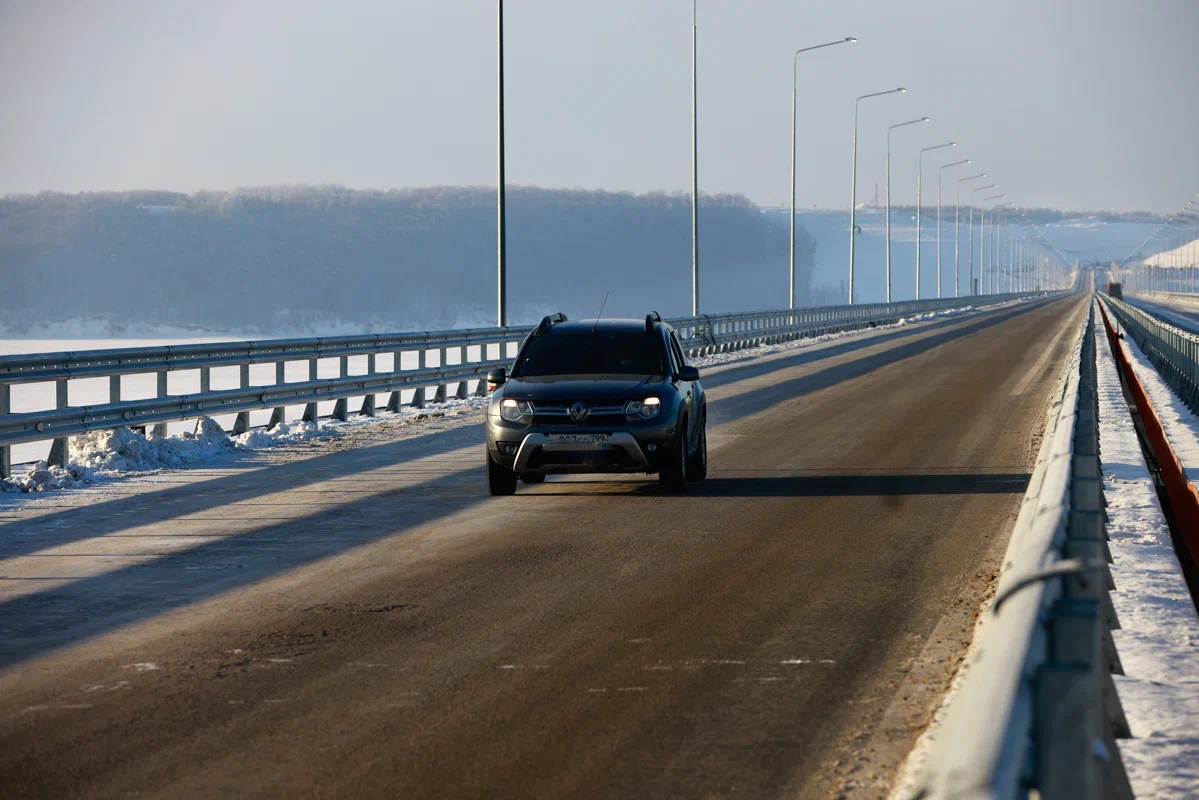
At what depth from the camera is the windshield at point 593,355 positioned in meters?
15.2

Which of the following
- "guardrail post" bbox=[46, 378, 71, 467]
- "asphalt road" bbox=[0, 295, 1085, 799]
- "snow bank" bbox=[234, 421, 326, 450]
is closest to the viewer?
"asphalt road" bbox=[0, 295, 1085, 799]

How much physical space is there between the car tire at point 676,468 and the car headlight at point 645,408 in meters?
0.31

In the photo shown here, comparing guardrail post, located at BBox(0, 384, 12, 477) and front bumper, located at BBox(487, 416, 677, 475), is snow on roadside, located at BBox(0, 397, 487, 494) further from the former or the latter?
front bumper, located at BBox(487, 416, 677, 475)

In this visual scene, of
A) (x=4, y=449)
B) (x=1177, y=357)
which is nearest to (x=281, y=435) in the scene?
(x=4, y=449)

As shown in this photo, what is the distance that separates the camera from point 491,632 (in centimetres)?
828

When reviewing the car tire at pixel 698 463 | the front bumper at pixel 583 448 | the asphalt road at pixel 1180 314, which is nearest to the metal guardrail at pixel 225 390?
the front bumper at pixel 583 448

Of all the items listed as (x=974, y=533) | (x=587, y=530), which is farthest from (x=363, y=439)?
(x=974, y=533)

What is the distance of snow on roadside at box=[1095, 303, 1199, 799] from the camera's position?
5.59 m

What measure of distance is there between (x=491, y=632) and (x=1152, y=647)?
10.3 feet

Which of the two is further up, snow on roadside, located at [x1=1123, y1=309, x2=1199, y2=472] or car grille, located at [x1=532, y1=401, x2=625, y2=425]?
car grille, located at [x1=532, y1=401, x2=625, y2=425]

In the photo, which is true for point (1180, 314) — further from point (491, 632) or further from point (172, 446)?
point (491, 632)

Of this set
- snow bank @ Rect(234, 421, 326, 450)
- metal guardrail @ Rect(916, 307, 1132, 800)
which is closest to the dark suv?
snow bank @ Rect(234, 421, 326, 450)

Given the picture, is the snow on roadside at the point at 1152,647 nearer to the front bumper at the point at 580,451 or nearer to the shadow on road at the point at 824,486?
the shadow on road at the point at 824,486

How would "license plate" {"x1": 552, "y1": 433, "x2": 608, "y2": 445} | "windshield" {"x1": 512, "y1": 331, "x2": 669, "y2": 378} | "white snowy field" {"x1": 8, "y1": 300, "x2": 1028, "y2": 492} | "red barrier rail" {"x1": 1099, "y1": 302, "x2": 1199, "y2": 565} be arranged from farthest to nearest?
"white snowy field" {"x1": 8, "y1": 300, "x2": 1028, "y2": 492} < "windshield" {"x1": 512, "y1": 331, "x2": 669, "y2": 378} < "license plate" {"x1": 552, "y1": 433, "x2": 608, "y2": 445} < "red barrier rail" {"x1": 1099, "y1": 302, "x2": 1199, "y2": 565}
